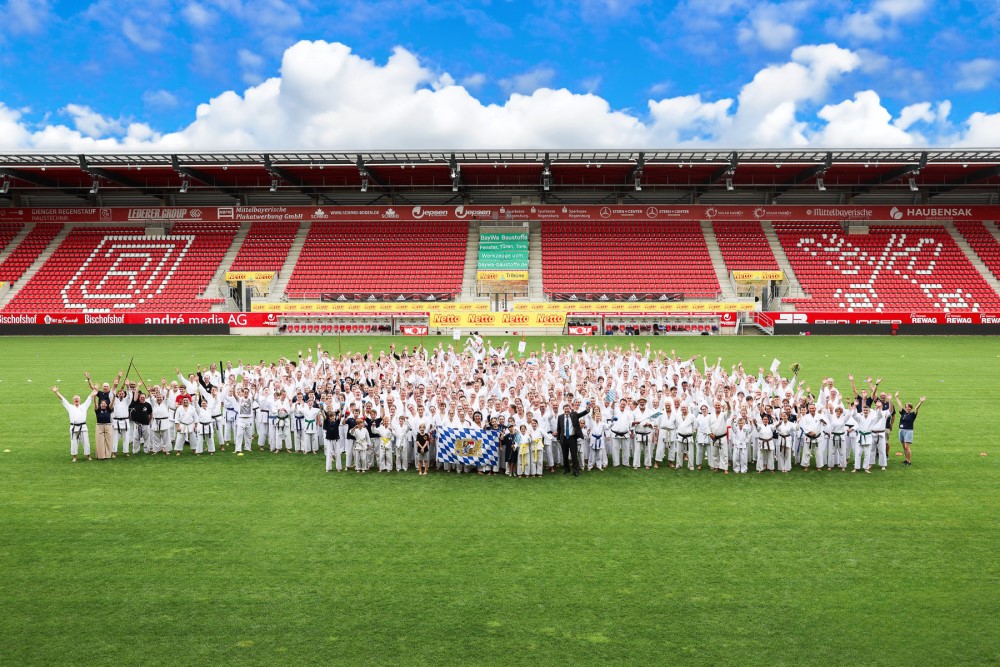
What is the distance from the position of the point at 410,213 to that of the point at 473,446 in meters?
39.0

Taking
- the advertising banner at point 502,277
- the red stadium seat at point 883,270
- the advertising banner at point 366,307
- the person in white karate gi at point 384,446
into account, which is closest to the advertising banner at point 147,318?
the advertising banner at point 366,307

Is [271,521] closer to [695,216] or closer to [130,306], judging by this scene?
[130,306]

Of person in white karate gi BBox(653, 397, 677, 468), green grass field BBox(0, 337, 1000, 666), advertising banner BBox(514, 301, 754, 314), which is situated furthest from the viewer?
advertising banner BBox(514, 301, 754, 314)

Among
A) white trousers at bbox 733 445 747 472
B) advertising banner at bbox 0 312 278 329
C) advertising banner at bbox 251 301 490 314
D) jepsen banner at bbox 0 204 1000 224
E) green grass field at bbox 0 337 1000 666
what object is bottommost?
green grass field at bbox 0 337 1000 666

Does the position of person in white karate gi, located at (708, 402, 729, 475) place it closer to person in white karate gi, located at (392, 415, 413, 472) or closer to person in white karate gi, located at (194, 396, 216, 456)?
person in white karate gi, located at (392, 415, 413, 472)

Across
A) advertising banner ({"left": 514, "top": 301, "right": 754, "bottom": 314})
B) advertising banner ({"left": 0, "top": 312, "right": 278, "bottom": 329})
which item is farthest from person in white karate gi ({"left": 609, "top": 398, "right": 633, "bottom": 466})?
advertising banner ({"left": 0, "top": 312, "right": 278, "bottom": 329})

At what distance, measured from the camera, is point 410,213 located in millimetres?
48000

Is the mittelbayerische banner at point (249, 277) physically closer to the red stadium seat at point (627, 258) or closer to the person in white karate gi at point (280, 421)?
the red stadium seat at point (627, 258)

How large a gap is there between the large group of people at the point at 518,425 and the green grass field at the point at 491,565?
1.75 ft

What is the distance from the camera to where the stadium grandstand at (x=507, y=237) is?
3909 centimetres

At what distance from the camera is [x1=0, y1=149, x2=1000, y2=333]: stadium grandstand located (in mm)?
39094

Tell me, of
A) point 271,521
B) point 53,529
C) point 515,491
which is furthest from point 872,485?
point 53,529

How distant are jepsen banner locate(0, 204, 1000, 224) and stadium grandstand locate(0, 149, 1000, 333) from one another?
122mm

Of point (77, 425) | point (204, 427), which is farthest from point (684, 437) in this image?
point (77, 425)
